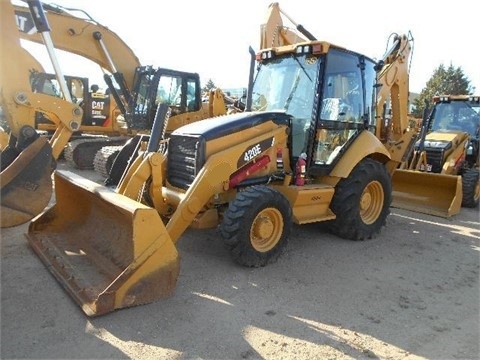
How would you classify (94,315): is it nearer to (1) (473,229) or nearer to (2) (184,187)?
(2) (184,187)

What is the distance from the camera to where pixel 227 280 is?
13.2 feet

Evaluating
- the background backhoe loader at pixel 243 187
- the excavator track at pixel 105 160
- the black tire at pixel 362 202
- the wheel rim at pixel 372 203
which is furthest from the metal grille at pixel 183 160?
the excavator track at pixel 105 160

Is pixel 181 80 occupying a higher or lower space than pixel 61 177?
higher

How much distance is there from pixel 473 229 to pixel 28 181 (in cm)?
625

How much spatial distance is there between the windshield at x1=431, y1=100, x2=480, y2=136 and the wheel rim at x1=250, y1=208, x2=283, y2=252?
6672 mm

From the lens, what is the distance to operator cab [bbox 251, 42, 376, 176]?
4992 mm

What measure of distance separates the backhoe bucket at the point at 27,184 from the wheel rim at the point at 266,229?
204 cm

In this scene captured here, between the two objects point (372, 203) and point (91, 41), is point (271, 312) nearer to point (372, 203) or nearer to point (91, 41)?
point (372, 203)

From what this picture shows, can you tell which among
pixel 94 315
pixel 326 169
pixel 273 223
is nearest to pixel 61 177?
pixel 94 315

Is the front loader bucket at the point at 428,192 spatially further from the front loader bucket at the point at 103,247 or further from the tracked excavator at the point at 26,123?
the tracked excavator at the point at 26,123

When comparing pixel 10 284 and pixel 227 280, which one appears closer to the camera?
pixel 10 284

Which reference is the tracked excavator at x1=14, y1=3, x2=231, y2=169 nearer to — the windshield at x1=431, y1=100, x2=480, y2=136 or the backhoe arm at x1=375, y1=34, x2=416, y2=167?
the backhoe arm at x1=375, y1=34, x2=416, y2=167

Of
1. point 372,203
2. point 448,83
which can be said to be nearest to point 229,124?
point 372,203

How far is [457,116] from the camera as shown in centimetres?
925
